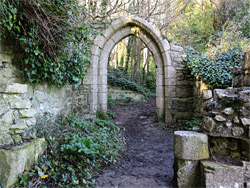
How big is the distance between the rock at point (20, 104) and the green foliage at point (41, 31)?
12.9 inches

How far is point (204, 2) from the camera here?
1014cm

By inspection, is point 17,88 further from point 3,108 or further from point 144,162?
point 144,162

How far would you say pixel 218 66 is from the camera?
16.7 feet

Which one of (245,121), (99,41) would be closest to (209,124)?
(245,121)

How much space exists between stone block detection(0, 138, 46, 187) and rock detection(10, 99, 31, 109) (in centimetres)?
53

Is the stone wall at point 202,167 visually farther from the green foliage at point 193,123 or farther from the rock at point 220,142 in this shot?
the green foliage at point 193,123

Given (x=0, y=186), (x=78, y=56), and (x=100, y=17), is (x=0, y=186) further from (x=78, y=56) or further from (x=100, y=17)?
(x=100, y=17)

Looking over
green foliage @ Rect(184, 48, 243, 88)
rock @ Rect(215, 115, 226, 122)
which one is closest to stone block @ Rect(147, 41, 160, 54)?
green foliage @ Rect(184, 48, 243, 88)

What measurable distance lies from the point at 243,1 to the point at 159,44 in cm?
551

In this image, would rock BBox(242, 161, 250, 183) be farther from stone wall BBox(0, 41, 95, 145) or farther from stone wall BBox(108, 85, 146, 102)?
stone wall BBox(108, 85, 146, 102)

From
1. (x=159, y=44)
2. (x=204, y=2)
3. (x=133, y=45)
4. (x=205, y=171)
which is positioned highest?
(x=204, y=2)

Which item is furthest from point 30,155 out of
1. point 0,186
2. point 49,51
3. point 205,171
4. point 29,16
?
point 205,171

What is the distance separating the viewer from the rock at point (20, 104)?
8.09ft

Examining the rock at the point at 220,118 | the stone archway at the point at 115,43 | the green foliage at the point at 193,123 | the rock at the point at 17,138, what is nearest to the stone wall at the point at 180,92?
the stone archway at the point at 115,43
